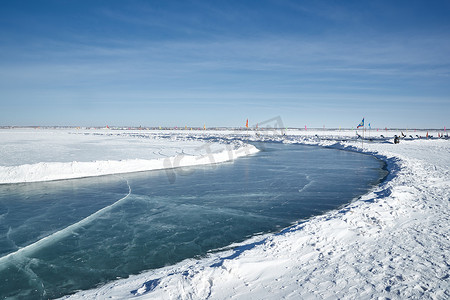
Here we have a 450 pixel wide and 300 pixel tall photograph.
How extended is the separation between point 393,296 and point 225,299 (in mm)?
2276

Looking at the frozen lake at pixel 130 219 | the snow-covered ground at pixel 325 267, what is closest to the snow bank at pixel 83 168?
the frozen lake at pixel 130 219

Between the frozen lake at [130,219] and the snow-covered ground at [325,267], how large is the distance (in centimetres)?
76

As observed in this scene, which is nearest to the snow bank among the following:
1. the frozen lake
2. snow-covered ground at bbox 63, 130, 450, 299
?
the frozen lake

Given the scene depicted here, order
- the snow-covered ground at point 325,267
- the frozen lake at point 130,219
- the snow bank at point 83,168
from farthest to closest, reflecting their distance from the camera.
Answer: the snow bank at point 83,168, the frozen lake at point 130,219, the snow-covered ground at point 325,267

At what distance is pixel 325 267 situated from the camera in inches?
177

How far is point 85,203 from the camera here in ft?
30.9

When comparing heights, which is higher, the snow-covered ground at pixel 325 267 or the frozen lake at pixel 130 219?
the snow-covered ground at pixel 325 267

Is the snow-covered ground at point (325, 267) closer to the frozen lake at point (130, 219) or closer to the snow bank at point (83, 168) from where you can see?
the frozen lake at point (130, 219)

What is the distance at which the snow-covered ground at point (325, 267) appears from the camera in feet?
12.5

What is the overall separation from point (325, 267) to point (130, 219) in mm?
5520

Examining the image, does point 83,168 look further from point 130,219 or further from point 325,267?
point 325,267

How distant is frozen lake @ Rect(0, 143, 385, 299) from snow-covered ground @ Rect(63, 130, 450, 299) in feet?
2.49

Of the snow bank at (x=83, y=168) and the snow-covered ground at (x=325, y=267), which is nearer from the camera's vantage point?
the snow-covered ground at (x=325, y=267)

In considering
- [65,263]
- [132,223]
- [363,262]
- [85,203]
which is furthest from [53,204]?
[363,262]
